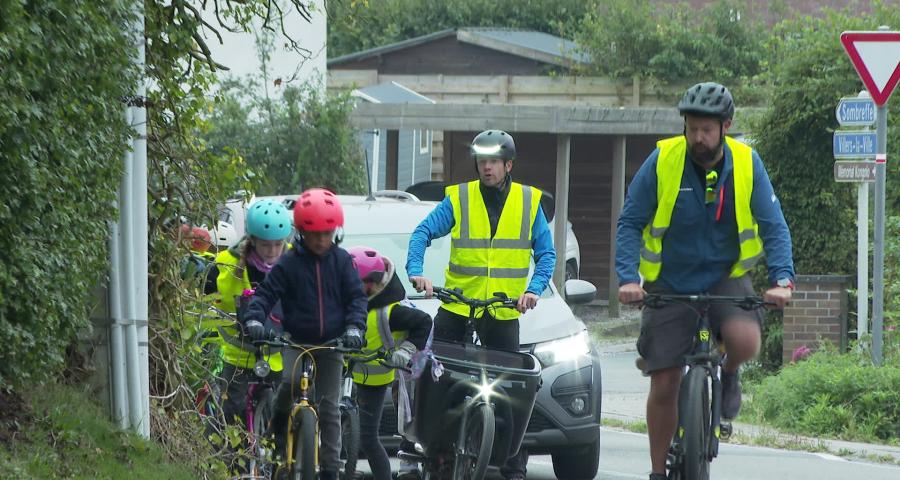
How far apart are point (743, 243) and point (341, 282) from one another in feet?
5.82

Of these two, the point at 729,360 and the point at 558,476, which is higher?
the point at 729,360

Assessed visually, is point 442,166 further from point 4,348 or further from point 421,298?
point 4,348

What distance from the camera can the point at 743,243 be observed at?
22.5 feet

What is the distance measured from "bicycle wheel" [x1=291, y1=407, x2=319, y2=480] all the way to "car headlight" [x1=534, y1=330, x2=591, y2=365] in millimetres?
2464

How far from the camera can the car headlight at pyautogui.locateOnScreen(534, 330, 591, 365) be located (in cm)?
927

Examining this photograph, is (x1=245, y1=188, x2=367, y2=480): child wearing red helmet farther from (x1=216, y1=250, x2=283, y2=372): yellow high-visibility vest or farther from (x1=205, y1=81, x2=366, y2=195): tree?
(x1=205, y1=81, x2=366, y2=195): tree

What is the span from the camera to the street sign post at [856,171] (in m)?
13.3

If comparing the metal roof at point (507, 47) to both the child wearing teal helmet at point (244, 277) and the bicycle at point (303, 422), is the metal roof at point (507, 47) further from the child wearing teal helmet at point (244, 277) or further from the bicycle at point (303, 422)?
the bicycle at point (303, 422)

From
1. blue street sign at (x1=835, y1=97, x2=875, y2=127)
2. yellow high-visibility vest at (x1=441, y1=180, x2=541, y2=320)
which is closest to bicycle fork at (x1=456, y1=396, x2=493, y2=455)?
yellow high-visibility vest at (x1=441, y1=180, x2=541, y2=320)

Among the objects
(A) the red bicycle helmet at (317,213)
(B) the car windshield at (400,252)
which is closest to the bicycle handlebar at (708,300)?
(A) the red bicycle helmet at (317,213)

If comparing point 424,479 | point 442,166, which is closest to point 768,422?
point 424,479

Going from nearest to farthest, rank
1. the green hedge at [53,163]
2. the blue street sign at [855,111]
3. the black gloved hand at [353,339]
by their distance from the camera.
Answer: the green hedge at [53,163] < the black gloved hand at [353,339] < the blue street sign at [855,111]

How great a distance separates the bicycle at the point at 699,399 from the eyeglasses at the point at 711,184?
0.41 metres

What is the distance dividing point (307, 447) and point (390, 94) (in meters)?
19.9
